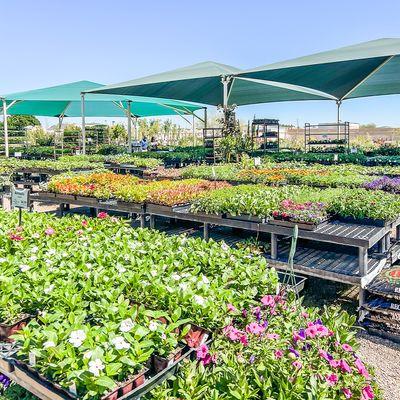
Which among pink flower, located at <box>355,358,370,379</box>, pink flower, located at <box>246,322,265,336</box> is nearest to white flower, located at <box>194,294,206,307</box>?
pink flower, located at <box>246,322,265,336</box>

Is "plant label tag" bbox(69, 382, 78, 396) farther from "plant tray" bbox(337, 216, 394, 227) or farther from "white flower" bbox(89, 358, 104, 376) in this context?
"plant tray" bbox(337, 216, 394, 227)

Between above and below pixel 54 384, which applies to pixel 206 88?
above

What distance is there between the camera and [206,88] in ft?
49.5

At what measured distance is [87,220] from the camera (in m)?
4.00

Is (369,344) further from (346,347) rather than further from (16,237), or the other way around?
(16,237)

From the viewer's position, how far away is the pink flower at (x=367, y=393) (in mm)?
1713

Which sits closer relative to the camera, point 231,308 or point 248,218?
point 231,308

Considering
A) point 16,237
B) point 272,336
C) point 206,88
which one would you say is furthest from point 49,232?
point 206,88

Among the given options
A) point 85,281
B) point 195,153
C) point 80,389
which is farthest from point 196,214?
point 195,153

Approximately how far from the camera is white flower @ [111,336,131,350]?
1678mm

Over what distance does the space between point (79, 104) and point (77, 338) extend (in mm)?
20775

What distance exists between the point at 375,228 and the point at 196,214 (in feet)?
6.30

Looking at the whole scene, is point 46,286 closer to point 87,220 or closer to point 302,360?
point 302,360

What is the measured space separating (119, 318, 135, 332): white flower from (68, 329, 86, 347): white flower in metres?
0.16
